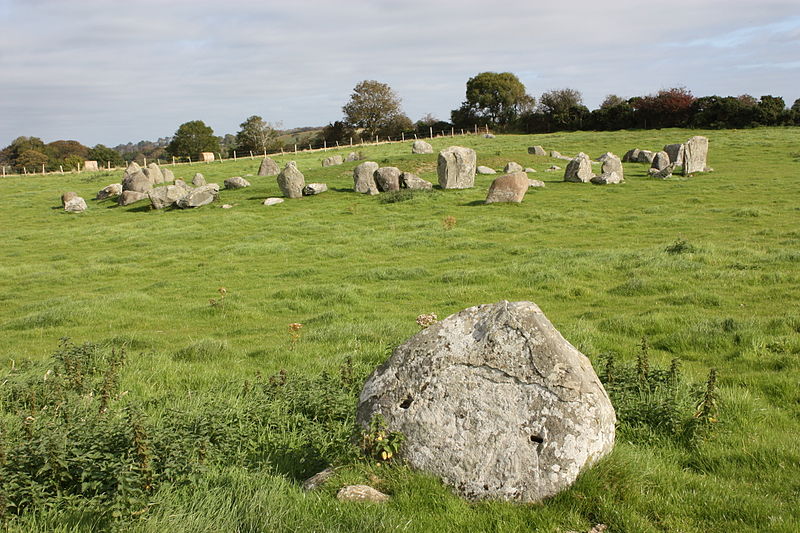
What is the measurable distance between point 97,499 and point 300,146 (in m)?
82.2

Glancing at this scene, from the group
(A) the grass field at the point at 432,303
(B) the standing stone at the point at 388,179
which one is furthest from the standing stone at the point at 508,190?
(B) the standing stone at the point at 388,179

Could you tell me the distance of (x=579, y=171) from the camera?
35.8 meters

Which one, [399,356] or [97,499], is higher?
[399,356]

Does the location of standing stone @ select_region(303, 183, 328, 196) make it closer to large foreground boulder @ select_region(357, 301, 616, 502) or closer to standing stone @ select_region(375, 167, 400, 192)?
standing stone @ select_region(375, 167, 400, 192)

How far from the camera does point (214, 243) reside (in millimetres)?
26250

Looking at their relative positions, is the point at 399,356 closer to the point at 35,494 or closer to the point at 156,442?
the point at 156,442

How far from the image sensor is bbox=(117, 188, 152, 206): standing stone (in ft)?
131

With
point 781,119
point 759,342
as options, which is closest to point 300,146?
point 781,119

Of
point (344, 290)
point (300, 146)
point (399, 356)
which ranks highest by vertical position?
point (300, 146)

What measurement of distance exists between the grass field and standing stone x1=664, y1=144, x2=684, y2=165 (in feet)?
7.18

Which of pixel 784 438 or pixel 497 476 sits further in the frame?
pixel 784 438

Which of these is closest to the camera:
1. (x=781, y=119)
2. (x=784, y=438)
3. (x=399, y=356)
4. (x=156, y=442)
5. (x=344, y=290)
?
(x=156, y=442)

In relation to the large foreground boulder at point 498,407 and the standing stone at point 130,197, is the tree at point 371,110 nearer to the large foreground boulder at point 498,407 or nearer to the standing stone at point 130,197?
the standing stone at point 130,197

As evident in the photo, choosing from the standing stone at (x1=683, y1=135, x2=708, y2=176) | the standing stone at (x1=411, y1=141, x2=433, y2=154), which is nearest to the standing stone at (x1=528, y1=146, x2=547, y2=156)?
the standing stone at (x1=411, y1=141, x2=433, y2=154)
